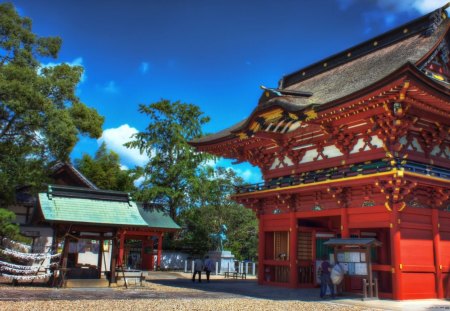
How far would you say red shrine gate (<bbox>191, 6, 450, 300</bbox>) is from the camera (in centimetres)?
1420

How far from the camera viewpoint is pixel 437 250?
15094 mm

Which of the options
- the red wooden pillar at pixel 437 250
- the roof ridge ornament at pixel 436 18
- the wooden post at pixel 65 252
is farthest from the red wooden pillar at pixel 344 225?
the wooden post at pixel 65 252

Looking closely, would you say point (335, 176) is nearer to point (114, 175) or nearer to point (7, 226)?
point (7, 226)

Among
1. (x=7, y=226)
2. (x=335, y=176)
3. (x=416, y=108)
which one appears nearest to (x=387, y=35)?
(x=416, y=108)

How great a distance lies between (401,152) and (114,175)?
3482 cm

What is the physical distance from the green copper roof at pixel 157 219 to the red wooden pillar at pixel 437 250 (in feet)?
60.6

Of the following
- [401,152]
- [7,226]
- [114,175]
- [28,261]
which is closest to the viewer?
[401,152]

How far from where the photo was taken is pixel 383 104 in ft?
46.8

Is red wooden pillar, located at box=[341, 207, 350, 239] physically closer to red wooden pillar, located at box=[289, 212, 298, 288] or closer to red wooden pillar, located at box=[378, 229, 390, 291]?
red wooden pillar, located at box=[378, 229, 390, 291]

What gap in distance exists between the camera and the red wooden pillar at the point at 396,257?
13921 millimetres

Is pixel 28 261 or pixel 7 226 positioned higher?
pixel 7 226

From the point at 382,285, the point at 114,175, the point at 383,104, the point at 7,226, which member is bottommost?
the point at 382,285

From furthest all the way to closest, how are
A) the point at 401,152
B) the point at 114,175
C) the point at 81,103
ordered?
the point at 114,175 < the point at 81,103 < the point at 401,152

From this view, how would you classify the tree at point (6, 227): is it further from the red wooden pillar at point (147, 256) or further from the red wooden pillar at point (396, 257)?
the red wooden pillar at point (396, 257)
